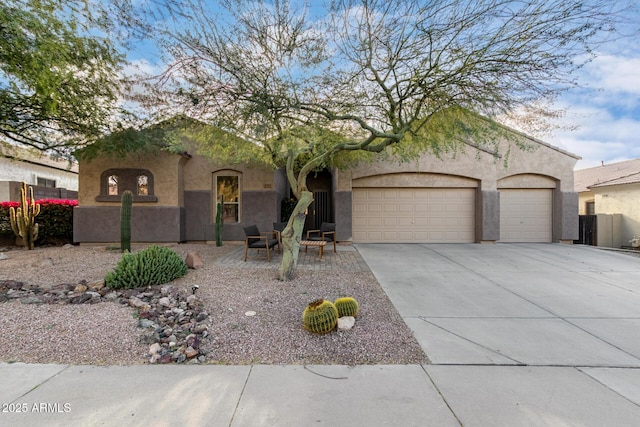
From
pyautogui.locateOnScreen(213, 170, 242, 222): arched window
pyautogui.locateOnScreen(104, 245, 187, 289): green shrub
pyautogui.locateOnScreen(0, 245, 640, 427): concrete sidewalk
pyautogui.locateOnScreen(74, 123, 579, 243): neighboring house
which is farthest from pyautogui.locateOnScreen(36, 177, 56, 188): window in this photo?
pyautogui.locateOnScreen(0, 245, 640, 427): concrete sidewalk

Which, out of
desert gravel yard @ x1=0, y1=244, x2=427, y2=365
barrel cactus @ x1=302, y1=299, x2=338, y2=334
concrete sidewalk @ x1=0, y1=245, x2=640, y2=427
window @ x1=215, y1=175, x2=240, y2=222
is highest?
window @ x1=215, y1=175, x2=240, y2=222

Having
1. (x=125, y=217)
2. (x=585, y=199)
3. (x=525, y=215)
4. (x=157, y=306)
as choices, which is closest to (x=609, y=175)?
(x=585, y=199)

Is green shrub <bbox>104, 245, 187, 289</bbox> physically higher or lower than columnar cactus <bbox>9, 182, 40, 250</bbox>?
lower

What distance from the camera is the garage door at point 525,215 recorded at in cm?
1251

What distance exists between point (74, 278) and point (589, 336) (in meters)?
8.90

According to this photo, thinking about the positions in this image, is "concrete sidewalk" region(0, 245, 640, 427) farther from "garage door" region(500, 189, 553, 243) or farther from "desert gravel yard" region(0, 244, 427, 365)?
"garage door" region(500, 189, 553, 243)

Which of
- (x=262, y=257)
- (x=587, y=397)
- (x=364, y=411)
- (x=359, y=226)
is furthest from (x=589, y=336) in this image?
(x=359, y=226)

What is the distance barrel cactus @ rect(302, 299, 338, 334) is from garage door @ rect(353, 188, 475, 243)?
8680mm

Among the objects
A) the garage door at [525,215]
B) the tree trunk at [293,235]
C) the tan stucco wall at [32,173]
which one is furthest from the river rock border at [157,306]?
the tan stucco wall at [32,173]

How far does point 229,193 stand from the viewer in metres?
12.2

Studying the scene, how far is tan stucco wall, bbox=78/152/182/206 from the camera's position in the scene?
436 inches

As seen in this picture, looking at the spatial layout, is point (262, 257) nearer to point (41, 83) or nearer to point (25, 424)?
point (41, 83)

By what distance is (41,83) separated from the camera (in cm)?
530

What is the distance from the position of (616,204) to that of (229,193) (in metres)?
18.7
